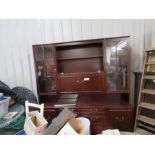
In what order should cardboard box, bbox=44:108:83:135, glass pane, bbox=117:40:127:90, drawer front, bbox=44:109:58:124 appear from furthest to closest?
drawer front, bbox=44:109:58:124
glass pane, bbox=117:40:127:90
cardboard box, bbox=44:108:83:135

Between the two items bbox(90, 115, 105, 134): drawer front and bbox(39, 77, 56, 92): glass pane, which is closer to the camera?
bbox(90, 115, 105, 134): drawer front

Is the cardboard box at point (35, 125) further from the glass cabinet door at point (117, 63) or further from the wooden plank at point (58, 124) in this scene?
the glass cabinet door at point (117, 63)

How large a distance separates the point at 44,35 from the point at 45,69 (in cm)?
66

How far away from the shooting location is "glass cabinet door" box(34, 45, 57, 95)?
2068mm

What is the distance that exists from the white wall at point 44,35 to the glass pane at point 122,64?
14.3 inches

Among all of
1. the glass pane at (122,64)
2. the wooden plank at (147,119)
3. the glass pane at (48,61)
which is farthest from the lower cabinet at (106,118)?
the glass pane at (48,61)

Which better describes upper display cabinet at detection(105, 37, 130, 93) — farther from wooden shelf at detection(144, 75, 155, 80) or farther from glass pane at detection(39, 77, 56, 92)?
glass pane at detection(39, 77, 56, 92)

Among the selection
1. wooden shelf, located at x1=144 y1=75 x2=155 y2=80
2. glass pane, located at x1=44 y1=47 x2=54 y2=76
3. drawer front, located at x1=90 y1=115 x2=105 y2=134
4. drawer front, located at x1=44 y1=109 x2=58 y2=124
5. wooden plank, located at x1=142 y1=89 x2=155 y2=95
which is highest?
glass pane, located at x1=44 y1=47 x2=54 y2=76

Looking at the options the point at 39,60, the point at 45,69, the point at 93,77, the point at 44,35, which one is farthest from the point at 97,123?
the point at 44,35

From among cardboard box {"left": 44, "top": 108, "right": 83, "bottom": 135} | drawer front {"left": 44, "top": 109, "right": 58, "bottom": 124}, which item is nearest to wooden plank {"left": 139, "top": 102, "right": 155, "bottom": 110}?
cardboard box {"left": 44, "top": 108, "right": 83, "bottom": 135}

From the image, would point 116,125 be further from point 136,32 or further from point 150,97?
point 136,32

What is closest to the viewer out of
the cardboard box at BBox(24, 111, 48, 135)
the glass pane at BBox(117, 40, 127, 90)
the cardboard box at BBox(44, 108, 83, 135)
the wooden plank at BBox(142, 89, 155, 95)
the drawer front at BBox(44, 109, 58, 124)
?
the cardboard box at BBox(44, 108, 83, 135)

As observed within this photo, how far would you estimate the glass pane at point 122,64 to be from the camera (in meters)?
1.90
